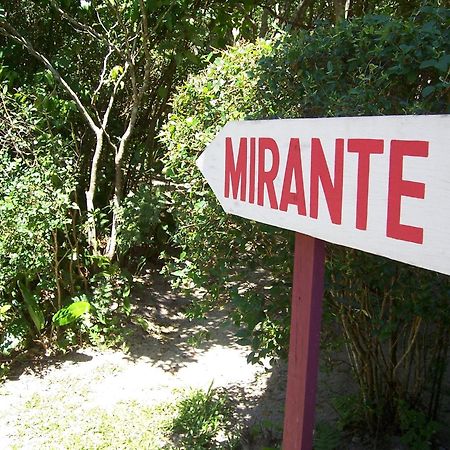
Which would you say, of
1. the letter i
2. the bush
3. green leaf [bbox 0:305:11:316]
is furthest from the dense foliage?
green leaf [bbox 0:305:11:316]

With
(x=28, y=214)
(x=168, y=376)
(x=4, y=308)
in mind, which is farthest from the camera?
(x=168, y=376)

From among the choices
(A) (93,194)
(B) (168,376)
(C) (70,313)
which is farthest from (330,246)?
(A) (93,194)

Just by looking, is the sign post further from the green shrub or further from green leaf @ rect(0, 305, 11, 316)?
green leaf @ rect(0, 305, 11, 316)

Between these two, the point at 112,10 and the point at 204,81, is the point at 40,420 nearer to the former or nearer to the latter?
the point at 204,81

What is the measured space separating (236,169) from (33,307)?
155 inches

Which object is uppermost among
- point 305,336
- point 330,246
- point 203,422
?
point 330,246

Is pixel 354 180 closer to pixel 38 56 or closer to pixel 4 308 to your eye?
pixel 4 308

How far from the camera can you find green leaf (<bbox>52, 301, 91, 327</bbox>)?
536cm

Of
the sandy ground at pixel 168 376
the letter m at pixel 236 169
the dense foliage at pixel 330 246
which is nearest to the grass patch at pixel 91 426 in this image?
the sandy ground at pixel 168 376

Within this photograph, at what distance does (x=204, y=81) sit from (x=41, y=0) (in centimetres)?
275

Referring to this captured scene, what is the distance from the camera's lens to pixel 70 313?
5.38 metres

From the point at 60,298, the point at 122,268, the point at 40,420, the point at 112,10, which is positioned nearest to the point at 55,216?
the point at 60,298

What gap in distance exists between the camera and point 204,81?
3.85 m

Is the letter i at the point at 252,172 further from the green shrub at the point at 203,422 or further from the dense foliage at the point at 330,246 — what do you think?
the green shrub at the point at 203,422
